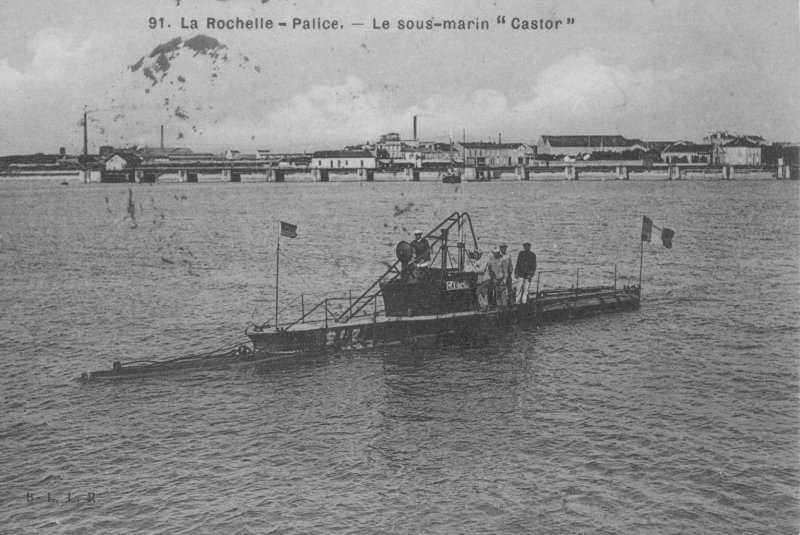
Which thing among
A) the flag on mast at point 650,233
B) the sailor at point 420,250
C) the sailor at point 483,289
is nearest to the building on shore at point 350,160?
the flag on mast at point 650,233

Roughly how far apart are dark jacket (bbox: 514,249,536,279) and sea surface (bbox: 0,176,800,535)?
7.30 feet

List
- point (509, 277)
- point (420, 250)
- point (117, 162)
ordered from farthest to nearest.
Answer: point (117, 162) < point (509, 277) < point (420, 250)

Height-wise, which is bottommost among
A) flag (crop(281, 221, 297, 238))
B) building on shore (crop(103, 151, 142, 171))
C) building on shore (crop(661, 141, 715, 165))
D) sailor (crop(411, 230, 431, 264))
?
sailor (crop(411, 230, 431, 264))

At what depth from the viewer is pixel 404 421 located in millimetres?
19875

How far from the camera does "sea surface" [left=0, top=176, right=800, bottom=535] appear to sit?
50.3 ft

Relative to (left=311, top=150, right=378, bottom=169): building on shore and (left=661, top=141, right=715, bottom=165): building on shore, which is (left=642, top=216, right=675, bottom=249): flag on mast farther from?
(left=661, top=141, right=715, bottom=165): building on shore

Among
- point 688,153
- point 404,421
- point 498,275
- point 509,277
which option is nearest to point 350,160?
point 688,153

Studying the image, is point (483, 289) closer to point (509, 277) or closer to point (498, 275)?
point (498, 275)

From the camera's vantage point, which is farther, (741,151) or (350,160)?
(741,151)

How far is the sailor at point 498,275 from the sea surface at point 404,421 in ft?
4.59

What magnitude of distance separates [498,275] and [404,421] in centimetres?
1039

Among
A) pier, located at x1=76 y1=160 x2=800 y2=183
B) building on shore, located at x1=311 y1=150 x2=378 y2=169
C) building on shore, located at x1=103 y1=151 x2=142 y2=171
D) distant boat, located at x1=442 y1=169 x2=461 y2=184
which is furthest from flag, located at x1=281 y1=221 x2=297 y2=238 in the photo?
building on shore, located at x1=103 y1=151 x2=142 y2=171

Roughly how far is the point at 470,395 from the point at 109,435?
9.63 m

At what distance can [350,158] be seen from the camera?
577ft
